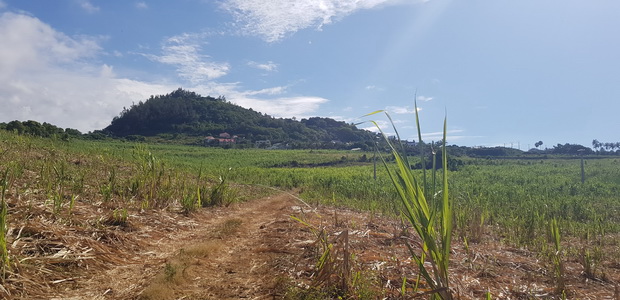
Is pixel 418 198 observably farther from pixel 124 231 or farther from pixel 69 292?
pixel 124 231

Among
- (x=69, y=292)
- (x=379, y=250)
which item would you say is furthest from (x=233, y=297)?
(x=379, y=250)

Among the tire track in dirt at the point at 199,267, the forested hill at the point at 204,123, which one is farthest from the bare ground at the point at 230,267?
the forested hill at the point at 204,123

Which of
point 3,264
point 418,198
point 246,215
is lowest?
point 246,215

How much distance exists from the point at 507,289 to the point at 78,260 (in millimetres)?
3827

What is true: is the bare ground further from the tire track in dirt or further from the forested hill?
the forested hill

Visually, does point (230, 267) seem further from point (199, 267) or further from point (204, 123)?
point (204, 123)

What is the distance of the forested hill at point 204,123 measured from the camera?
3996 inches

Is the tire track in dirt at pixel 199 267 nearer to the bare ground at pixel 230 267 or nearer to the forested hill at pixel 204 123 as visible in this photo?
the bare ground at pixel 230 267

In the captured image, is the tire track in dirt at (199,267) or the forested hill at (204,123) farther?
the forested hill at (204,123)

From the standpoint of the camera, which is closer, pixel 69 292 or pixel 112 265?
pixel 69 292

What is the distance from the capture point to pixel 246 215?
7449 mm

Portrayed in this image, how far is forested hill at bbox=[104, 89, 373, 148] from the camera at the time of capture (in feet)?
333

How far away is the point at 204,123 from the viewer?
360ft

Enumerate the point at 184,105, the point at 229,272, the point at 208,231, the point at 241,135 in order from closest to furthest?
the point at 229,272 → the point at 208,231 → the point at 241,135 → the point at 184,105
